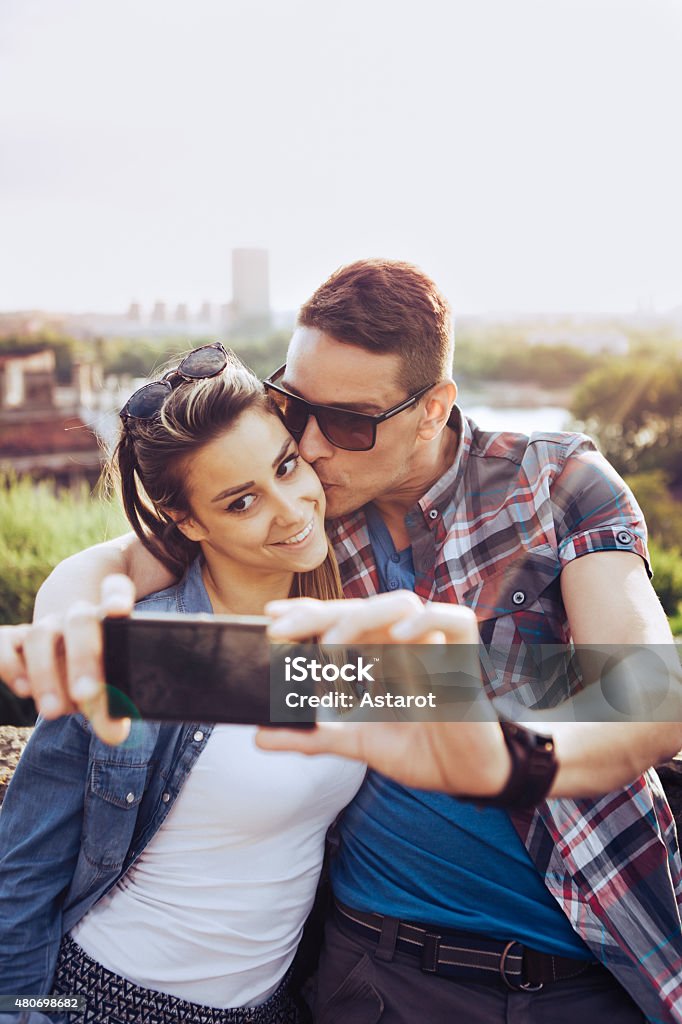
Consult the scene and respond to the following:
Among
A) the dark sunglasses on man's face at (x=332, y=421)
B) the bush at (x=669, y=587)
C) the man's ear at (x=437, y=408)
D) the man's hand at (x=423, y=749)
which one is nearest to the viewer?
the man's hand at (x=423, y=749)

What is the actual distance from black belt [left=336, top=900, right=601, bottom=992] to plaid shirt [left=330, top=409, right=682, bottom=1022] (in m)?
0.11

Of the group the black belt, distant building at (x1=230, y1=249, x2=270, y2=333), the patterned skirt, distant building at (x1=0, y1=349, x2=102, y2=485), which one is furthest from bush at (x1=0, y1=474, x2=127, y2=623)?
distant building at (x1=230, y1=249, x2=270, y2=333)

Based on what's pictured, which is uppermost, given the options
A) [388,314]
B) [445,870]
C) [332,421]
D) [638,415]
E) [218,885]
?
[388,314]

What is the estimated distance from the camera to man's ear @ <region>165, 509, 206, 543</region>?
2.27 meters

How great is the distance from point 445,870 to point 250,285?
12.9m

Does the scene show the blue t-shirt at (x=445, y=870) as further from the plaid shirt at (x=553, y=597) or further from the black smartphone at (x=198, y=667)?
the black smartphone at (x=198, y=667)

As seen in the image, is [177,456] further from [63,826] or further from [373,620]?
[373,620]

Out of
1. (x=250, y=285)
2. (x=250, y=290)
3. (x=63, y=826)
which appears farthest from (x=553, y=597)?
(x=250, y=290)

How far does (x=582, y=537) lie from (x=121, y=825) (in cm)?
136

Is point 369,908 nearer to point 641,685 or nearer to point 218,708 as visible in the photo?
point 641,685

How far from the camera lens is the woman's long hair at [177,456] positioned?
218 centimetres

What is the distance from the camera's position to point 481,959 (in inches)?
82.0

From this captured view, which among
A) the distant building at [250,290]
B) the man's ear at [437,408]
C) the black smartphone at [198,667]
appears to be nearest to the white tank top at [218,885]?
the black smartphone at [198,667]

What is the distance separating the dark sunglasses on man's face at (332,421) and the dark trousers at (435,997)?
138 centimetres
